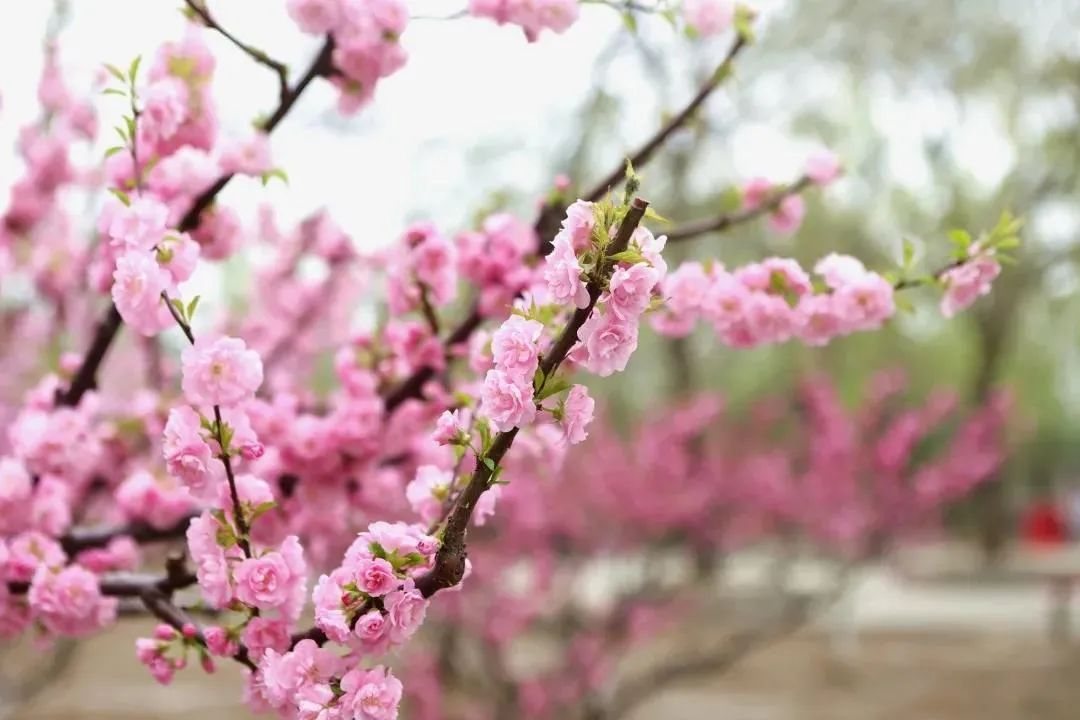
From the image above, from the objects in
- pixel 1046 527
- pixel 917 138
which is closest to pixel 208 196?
pixel 917 138

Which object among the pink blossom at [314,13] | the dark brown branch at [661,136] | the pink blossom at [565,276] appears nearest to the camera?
the pink blossom at [565,276]

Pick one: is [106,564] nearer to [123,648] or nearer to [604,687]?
[604,687]

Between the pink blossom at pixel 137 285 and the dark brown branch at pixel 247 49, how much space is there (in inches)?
15.8

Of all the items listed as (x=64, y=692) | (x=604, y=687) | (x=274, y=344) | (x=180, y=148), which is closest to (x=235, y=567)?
(x=180, y=148)

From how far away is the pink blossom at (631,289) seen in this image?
108 centimetres

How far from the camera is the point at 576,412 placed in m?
1.19

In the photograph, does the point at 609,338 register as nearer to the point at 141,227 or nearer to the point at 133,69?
the point at 141,227

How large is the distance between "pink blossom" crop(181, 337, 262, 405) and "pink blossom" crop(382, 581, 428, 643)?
0.31 m

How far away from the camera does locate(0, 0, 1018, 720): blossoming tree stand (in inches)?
46.9

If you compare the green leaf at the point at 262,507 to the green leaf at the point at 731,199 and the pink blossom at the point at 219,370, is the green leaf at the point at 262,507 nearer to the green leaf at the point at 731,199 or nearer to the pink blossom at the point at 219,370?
the pink blossom at the point at 219,370

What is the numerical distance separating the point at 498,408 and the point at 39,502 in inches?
42.3

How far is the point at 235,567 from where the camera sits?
4.49 feet

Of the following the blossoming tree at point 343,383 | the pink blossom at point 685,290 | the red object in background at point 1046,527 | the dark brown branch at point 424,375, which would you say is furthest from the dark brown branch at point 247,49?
the red object in background at point 1046,527

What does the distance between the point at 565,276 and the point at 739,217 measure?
1.08 m
